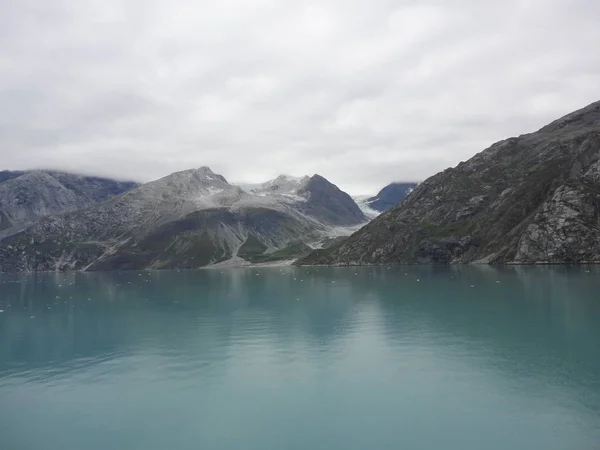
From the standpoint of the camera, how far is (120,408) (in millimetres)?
A: 37938

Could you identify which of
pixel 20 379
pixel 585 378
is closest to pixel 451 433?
pixel 585 378

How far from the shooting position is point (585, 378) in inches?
1545

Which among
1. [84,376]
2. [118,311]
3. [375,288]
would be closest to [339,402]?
[84,376]

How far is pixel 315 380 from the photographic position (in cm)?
4312

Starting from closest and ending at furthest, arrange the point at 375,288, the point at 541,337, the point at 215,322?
the point at 541,337 < the point at 215,322 < the point at 375,288

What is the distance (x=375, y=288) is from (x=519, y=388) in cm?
9213

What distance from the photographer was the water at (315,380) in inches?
1222

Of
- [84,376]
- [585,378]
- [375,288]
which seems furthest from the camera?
[375,288]

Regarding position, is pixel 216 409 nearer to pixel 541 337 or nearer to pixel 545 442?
pixel 545 442

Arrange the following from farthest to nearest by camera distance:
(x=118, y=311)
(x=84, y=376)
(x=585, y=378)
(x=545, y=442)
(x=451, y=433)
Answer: (x=118, y=311)
(x=84, y=376)
(x=585, y=378)
(x=451, y=433)
(x=545, y=442)

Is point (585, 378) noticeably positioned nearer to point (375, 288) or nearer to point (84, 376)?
point (84, 376)

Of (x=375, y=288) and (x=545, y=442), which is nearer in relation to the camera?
(x=545, y=442)

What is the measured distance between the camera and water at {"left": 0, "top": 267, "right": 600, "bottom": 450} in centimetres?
3105

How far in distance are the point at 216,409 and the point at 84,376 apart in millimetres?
20591
